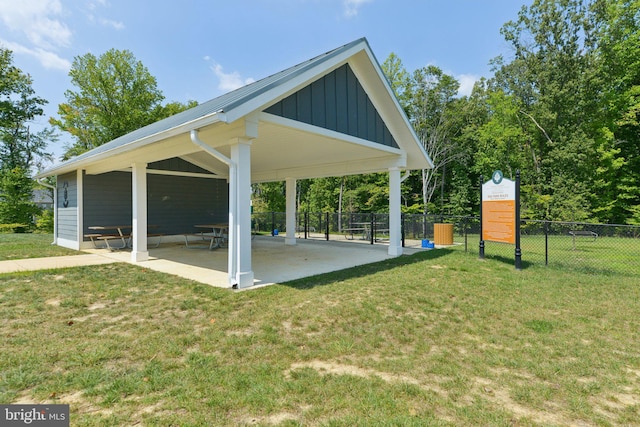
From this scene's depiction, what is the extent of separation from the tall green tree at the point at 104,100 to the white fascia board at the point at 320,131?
2390 centimetres

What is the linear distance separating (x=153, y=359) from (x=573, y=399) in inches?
140

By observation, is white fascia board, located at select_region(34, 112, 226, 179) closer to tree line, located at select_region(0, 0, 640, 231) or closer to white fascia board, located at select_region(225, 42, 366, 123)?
white fascia board, located at select_region(225, 42, 366, 123)

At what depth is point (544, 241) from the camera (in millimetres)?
14234

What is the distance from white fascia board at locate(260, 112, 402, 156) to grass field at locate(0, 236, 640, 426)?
2991mm

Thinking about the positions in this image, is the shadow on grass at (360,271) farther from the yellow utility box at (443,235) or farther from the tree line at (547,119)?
the tree line at (547,119)

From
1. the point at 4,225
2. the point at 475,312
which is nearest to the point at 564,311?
the point at 475,312

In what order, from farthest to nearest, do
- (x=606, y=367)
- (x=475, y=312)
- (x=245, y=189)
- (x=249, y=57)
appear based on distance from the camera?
(x=249, y=57)
(x=245, y=189)
(x=475, y=312)
(x=606, y=367)

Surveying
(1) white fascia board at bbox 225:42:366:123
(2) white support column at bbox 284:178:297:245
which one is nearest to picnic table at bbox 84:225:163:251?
(2) white support column at bbox 284:178:297:245

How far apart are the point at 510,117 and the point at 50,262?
26.6 m

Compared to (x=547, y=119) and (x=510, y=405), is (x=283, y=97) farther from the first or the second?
(x=547, y=119)

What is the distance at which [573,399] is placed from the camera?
2.39 meters

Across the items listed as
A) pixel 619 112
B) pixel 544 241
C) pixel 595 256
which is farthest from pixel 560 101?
pixel 595 256

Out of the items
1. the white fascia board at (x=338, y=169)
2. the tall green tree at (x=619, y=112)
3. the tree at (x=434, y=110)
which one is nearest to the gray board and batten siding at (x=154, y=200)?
the white fascia board at (x=338, y=169)

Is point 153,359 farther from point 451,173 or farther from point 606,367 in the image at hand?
point 451,173
